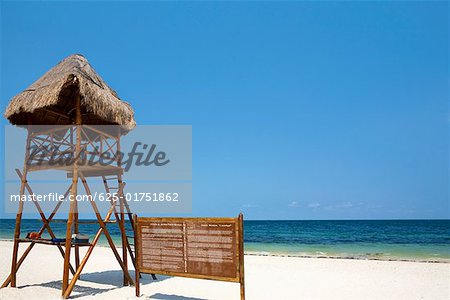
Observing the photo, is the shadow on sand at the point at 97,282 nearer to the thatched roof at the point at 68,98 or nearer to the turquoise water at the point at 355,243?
the thatched roof at the point at 68,98

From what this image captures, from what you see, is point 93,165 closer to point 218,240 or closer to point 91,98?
point 91,98

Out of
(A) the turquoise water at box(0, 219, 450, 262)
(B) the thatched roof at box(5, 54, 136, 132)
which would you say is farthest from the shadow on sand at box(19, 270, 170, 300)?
(A) the turquoise water at box(0, 219, 450, 262)

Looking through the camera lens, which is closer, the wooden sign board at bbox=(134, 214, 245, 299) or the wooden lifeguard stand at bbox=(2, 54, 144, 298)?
the wooden sign board at bbox=(134, 214, 245, 299)

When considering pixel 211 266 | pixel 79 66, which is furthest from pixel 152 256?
pixel 79 66

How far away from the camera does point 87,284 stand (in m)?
10.7

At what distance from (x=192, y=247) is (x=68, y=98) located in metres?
6.06

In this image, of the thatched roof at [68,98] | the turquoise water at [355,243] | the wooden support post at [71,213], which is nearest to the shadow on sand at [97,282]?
the wooden support post at [71,213]

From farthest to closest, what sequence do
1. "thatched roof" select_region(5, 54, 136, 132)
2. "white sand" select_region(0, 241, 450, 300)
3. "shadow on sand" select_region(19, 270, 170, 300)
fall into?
"shadow on sand" select_region(19, 270, 170, 300), "white sand" select_region(0, 241, 450, 300), "thatched roof" select_region(5, 54, 136, 132)

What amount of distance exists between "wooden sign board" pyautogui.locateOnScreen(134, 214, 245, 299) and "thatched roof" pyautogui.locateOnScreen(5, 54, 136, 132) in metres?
3.12

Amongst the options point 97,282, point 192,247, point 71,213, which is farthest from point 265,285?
point 71,213

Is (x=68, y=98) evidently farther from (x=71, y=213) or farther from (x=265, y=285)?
(x=265, y=285)

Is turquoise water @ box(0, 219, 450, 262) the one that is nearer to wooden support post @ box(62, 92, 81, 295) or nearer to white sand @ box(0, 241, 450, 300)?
white sand @ box(0, 241, 450, 300)

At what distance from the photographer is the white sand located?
30.6ft

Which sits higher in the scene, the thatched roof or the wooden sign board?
the thatched roof
